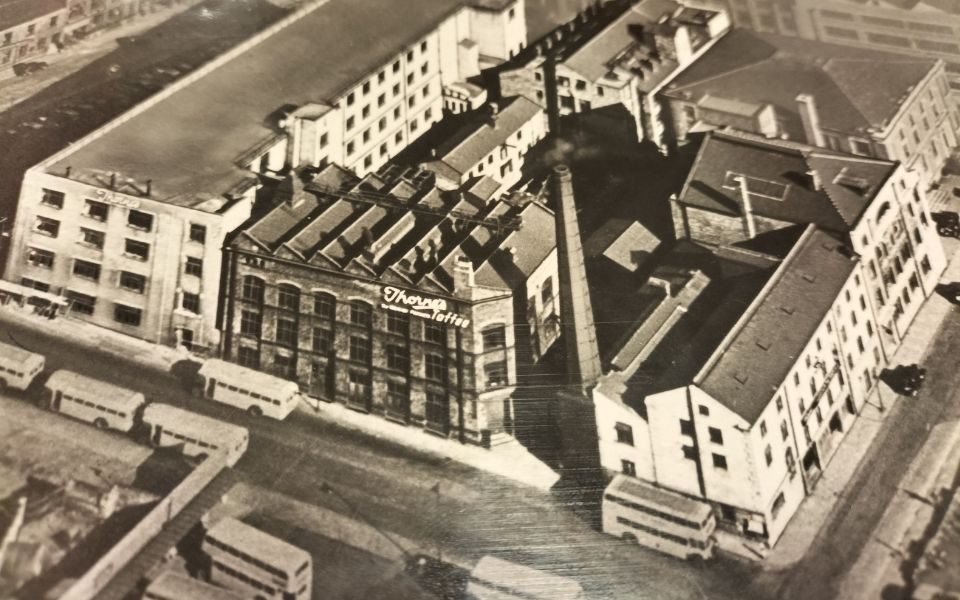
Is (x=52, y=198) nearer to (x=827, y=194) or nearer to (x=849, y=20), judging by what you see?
(x=827, y=194)

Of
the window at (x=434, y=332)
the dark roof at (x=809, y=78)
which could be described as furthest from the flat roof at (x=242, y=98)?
the dark roof at (x=809, y=78)

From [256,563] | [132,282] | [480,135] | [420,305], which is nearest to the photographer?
[256,563]

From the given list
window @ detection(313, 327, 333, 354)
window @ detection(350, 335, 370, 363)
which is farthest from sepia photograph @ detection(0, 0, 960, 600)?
window @ detection(350, 335, 370, 363)

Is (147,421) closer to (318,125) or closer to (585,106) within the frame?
(318,125)

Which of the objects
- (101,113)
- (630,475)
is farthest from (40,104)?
(630,475)

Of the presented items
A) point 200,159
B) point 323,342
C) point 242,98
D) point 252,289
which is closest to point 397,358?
point 323,342

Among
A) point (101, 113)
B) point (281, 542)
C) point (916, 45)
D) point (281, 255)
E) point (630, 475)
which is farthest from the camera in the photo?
point (916, 45)
